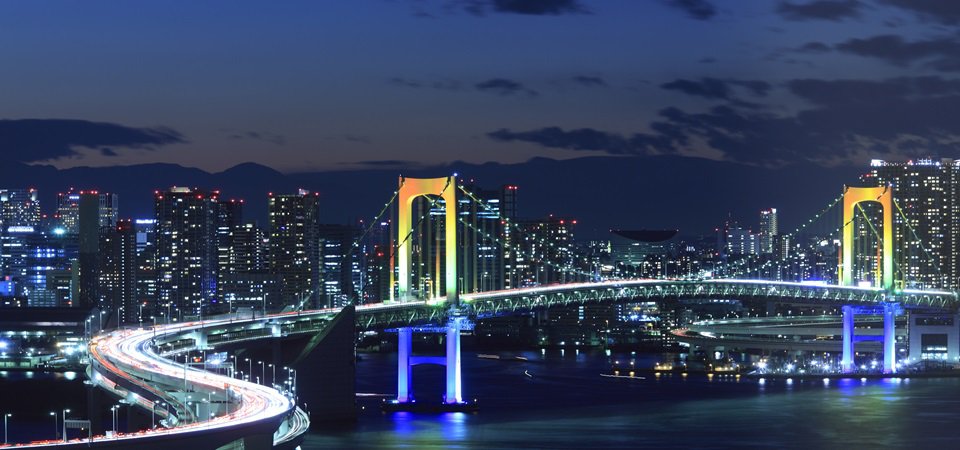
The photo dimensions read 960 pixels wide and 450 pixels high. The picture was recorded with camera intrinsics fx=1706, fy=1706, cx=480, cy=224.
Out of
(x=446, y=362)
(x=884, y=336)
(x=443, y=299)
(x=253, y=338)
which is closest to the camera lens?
(x=253, y=338)

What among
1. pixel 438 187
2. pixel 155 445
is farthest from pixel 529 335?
pixel 155 445

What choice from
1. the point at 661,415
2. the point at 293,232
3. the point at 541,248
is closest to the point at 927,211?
the point at 541,248

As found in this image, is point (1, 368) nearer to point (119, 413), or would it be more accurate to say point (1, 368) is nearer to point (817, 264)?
point (119, 413)

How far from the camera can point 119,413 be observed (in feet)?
135

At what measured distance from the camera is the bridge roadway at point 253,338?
75.5 feet

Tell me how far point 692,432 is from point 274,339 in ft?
33.3

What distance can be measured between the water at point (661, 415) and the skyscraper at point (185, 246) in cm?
3167

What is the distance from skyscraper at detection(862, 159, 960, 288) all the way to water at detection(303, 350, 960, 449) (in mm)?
36545

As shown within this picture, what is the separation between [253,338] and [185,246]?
165 feet

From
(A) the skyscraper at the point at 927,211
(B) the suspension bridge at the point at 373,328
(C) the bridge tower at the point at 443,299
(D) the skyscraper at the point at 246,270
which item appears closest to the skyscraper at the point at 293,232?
(D) the skyscraper at the point at 246,270

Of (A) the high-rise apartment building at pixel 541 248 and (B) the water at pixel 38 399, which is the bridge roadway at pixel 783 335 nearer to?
(A) the high-rise apartment building at pixel 541 248

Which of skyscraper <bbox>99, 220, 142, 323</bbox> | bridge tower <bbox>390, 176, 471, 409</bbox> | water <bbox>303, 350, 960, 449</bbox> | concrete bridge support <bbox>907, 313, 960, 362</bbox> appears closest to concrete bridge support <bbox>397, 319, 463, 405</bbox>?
bridge tower <bbox>390, 176, 471, 409</bbox>

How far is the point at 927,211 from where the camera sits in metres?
92.9

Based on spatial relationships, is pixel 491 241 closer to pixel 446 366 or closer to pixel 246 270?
pixel 246 270
